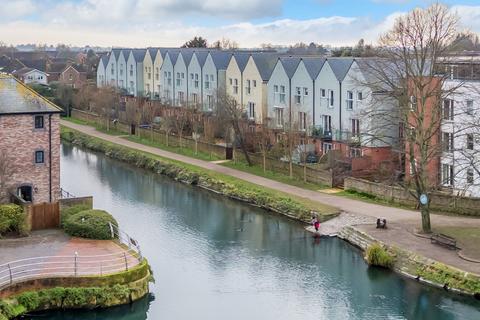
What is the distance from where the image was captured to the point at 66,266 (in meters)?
30.1

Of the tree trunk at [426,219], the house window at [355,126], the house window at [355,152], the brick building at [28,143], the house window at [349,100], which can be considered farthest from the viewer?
the house window at [349,100]

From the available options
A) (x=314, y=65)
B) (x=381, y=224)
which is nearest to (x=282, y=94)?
(x=314, y=65)

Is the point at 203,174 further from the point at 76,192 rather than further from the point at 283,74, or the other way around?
the point at 283,74

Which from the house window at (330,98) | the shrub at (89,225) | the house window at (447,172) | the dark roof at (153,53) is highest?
the dark roof at (153,53)

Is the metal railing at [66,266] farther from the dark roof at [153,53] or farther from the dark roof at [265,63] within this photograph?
the dark roof at [153,53]

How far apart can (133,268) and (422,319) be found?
1135 cm

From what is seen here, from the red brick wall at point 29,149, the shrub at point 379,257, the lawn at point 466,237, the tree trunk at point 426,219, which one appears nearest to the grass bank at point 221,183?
the tree trunk at point 426,219

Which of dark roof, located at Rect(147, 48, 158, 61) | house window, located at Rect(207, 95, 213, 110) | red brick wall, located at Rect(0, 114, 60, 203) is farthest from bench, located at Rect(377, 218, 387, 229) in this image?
dark roof, located at Rect(147, 48, 158, 61)

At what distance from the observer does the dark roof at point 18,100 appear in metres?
39.1

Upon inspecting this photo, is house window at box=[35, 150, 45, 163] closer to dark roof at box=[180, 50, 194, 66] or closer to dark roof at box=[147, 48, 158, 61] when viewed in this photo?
dark roof at box=[180, 50, 194, 66]

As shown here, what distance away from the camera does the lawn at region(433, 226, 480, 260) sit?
108ft

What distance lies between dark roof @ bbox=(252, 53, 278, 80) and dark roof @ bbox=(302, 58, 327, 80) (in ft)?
21.6

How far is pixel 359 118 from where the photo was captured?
5281cm

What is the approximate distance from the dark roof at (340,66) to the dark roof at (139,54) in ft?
135
